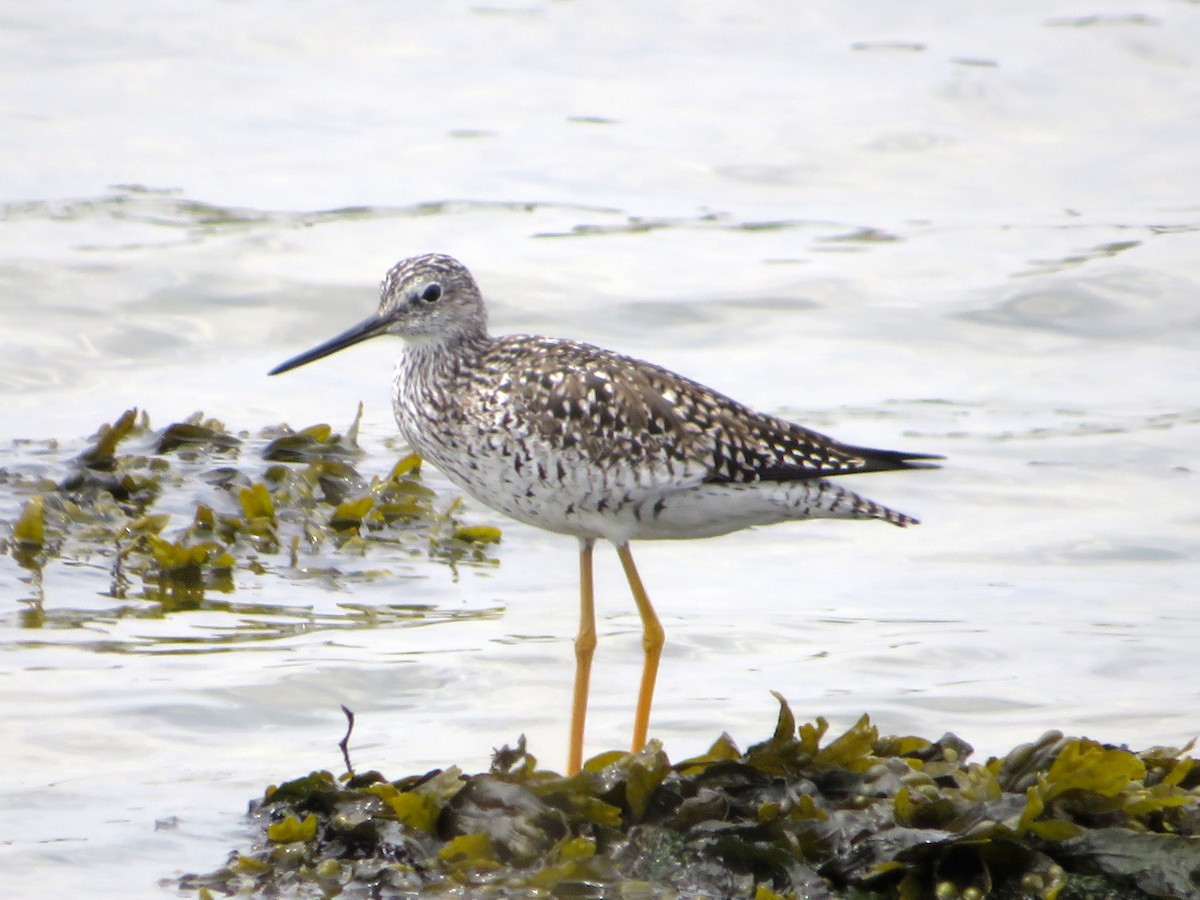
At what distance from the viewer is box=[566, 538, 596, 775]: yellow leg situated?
265 inches

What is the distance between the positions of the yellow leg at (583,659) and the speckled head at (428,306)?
1081 millimetres

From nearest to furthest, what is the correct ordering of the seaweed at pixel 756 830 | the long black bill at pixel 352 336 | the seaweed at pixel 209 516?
the seaweed at pixel 756 830
the long black bill at pixel 352 336
the seaweed at pixel 209 516

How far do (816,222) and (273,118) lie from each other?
565 cm

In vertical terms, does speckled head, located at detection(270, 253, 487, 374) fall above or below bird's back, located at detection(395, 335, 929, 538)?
above

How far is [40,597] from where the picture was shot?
26.6 feet

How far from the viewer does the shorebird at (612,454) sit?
6.65 meters

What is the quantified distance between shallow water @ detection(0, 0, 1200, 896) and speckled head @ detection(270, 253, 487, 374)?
4.82 ft

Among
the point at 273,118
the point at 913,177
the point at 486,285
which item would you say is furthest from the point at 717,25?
the point at 486,285

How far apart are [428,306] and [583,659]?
5.35 feet

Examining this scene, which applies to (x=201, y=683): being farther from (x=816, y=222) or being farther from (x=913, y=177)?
(x=913, y=177)

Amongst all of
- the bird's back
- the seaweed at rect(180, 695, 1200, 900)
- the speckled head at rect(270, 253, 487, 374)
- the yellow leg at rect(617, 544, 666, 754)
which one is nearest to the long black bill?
the speckled head at rect(270, 253, 487, 374)

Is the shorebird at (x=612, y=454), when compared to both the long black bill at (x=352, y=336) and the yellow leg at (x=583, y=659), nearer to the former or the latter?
the yellow leg at (x=583, y=659)

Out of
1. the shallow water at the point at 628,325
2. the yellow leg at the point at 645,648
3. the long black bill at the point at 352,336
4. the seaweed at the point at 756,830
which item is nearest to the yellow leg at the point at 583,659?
the yellow leg at the point at 645,648

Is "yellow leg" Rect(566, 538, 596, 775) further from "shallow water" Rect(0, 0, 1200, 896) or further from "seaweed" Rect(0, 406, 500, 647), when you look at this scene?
"seaweed" Rect(0, 406, 500, 647)
